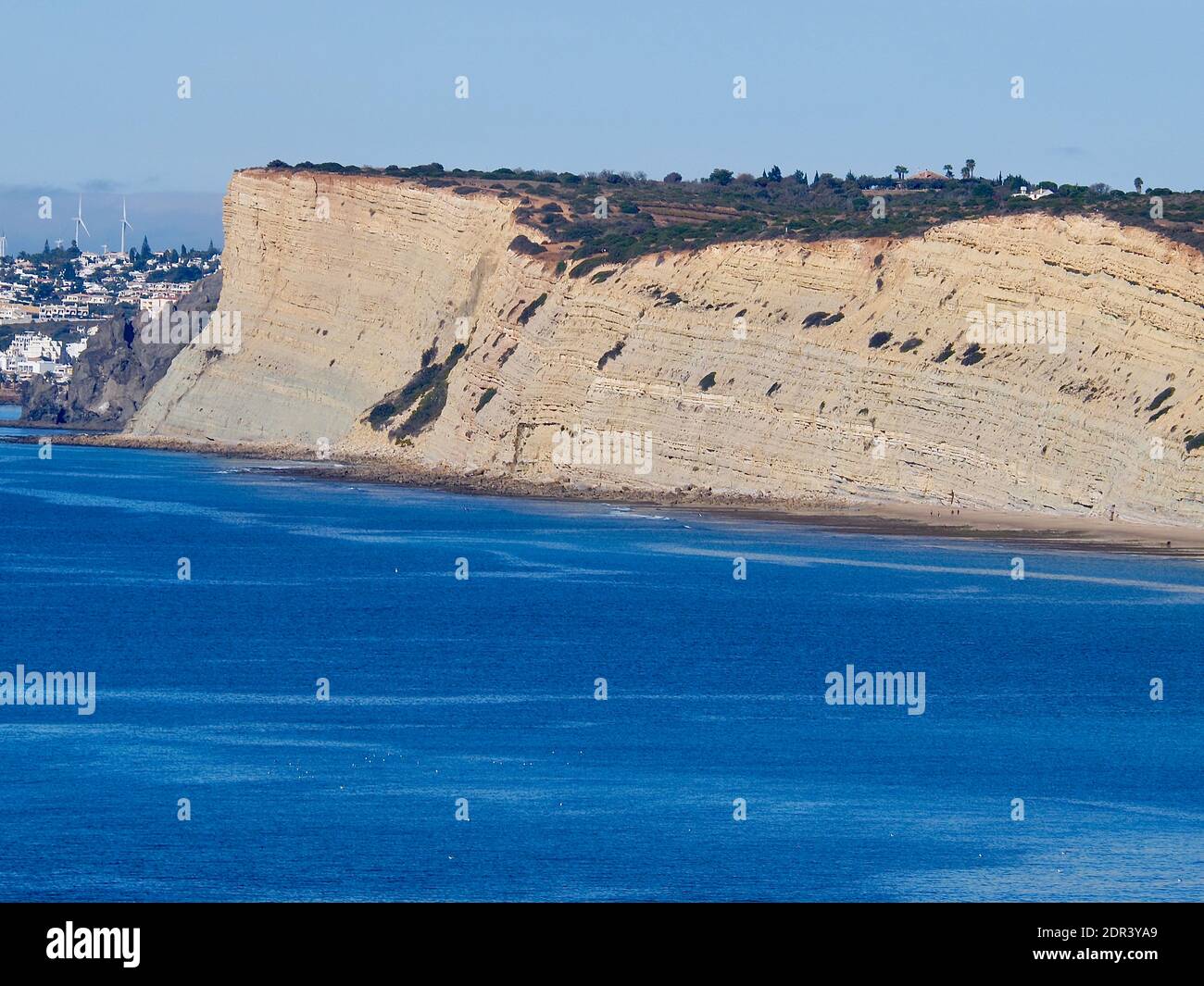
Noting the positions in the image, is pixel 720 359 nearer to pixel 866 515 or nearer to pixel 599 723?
pixel 866 515

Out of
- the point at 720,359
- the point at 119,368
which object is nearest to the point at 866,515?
the point at 720,359

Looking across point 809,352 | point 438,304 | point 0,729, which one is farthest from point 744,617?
point 438,304

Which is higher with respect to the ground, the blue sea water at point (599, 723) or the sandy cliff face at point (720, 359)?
the sandy cliff face at point (720, 359)

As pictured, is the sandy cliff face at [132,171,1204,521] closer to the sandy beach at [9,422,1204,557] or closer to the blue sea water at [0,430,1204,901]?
the sandy beach at [9,422,1204,557]

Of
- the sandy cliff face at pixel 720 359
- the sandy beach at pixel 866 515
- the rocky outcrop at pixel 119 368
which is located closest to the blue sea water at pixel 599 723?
the sandy beach at pixel 866 515

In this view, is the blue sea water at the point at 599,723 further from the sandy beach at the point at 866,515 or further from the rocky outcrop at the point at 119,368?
the rocky outcrop at the point at 119,368

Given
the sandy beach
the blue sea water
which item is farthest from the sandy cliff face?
the blue sea water
